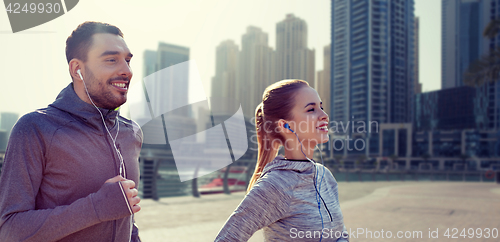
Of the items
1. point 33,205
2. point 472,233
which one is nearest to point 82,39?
point 33,205

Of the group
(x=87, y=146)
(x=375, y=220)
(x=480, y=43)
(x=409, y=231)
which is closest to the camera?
(x=87, y=146)

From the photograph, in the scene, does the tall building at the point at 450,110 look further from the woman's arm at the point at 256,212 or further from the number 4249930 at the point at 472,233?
the woman's arm at the point at 256,212

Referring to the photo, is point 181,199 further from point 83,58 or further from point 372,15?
point 372,15

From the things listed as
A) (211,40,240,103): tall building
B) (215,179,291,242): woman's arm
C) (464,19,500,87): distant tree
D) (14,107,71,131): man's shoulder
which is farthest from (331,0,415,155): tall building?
(14,107,71,131): man's shoulder

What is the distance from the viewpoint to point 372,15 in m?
100

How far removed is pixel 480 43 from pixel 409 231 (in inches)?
5164

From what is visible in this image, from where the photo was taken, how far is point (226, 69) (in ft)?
134

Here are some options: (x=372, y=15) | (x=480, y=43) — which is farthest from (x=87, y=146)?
(x=480, y=43)

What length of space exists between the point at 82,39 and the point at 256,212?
118 cm

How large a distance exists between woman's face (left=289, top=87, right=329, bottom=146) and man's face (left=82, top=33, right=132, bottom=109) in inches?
39.4

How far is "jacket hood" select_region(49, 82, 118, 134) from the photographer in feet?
5.17

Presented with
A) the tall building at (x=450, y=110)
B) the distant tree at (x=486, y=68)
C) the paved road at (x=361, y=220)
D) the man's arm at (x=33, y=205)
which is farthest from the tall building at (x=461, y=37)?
the man's arm at (x=33, y=205)

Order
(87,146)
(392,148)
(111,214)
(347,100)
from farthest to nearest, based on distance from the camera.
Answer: (347,100)
(392,148)
(87,146)
(111,214)

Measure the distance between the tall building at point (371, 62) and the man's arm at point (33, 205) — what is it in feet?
327
